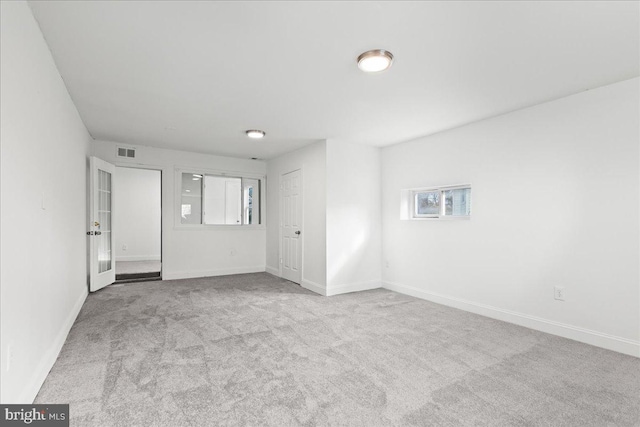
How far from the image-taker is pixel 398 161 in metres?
5.02

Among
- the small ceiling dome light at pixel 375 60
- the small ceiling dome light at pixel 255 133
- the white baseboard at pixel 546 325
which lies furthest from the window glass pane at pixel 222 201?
the small ceiling dome light at pixel 375 60

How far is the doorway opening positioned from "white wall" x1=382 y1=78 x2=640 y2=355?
22.6 feet

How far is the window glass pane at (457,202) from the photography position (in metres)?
4.11

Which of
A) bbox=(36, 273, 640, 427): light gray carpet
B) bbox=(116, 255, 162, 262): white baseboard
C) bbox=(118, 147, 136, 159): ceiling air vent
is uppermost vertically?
bbox=(118, 147, 136, 159): ceiling air vent

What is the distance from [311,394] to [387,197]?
3.69 metres

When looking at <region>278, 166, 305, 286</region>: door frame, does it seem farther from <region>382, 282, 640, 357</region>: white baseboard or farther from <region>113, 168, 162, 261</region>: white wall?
<region>113, 168, 162, 261</region>: white wall

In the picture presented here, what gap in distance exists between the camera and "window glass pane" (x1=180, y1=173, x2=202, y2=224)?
19.7ft

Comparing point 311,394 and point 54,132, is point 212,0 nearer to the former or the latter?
point 54,132

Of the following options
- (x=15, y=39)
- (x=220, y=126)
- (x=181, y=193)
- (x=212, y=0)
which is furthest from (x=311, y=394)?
(x=181, y=193)

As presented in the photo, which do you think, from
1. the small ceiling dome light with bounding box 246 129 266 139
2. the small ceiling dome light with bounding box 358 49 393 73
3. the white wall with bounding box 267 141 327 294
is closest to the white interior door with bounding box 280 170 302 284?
the white wall with bounding box 267 141 327 294

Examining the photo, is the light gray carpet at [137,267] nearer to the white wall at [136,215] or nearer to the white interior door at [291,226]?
the white wall at [136,215]

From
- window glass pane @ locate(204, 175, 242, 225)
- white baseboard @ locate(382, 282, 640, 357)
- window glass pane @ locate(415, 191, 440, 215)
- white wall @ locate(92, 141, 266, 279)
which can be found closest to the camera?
white baseboard @ locate(382, 282, 640, 357)

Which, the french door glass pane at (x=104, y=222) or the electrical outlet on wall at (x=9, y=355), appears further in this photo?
the french door glass pane at (x=104, y=222)

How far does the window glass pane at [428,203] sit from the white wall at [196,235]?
11.1 ft
